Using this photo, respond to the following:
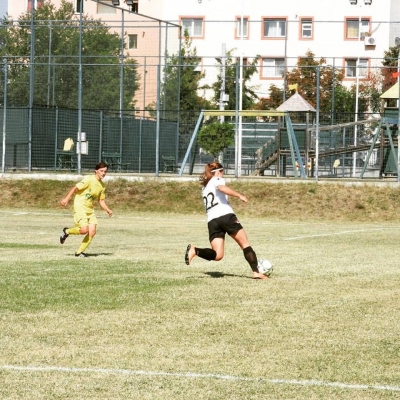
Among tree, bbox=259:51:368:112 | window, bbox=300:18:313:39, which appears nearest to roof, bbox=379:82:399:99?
tree, bbox=259:51:368:112

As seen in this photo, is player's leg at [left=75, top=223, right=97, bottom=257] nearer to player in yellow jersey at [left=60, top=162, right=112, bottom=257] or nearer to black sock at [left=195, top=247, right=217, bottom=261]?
player in yellow jersey at [left=60, top=162, right=112, bottom=257]

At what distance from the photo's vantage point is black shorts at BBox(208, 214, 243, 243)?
14391 mm

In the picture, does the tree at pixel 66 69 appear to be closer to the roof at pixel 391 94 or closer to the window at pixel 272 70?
the roof at pixel 391 94

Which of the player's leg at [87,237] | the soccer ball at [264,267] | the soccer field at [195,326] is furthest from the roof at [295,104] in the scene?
the soccer ball at [264,267]

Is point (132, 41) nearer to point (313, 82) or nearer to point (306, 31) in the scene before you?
point (313, 82)

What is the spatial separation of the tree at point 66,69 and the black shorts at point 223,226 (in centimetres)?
2598

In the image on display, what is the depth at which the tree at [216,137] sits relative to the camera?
35844 mm

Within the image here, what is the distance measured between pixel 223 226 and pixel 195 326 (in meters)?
4.41

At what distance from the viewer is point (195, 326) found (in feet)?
33.1

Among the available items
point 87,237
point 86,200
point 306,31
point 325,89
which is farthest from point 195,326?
point 306,31

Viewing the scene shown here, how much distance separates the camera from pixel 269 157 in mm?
38000

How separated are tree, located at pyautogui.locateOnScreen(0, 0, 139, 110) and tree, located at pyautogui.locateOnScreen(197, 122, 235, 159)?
5.73 meters

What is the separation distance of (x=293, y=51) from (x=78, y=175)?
3686 centimetres

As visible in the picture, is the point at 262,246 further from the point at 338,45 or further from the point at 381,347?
the point at 338,45
